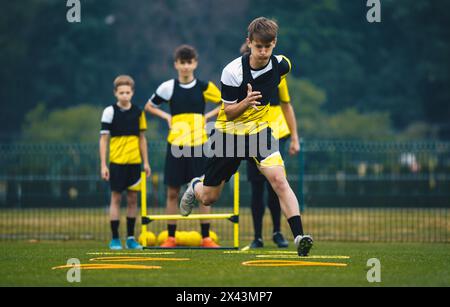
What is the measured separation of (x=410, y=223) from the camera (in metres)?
18.8

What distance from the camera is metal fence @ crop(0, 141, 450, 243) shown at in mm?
17859

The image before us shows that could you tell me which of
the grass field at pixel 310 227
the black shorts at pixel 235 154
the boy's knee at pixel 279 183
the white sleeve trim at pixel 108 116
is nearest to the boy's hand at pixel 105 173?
the white sleeve trim at pixel 108 116

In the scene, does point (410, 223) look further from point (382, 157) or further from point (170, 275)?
point (382, 157)

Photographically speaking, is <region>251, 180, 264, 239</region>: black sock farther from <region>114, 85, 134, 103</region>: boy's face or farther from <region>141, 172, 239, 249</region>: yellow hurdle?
<region>114, 85, 134, 103</region>: boy's face

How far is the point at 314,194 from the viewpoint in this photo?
21297 millimetres

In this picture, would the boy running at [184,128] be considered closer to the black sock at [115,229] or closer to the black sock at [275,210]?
the black sock at [115,229]

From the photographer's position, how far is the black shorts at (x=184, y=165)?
12.8m

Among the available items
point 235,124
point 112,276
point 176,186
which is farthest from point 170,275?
point 176,186

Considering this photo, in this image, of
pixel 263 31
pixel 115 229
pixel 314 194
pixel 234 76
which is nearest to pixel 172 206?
pixel 115 229

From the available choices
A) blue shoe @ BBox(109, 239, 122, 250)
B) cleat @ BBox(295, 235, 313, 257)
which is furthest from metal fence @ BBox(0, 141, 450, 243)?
cleat @ BBox(295, 235, 313, 257)

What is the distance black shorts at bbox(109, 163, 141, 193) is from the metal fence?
275 cm

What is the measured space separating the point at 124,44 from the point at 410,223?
155 ft

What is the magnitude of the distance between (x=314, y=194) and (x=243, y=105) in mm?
11967
